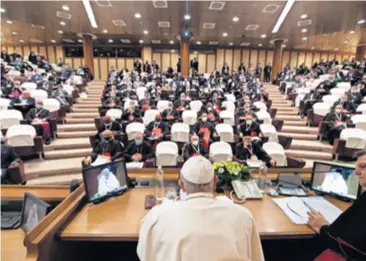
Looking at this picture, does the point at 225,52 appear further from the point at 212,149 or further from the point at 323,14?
the point at 212,149

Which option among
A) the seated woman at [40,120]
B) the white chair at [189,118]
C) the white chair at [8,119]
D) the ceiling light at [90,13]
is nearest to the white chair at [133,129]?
the white chair at [189,118]

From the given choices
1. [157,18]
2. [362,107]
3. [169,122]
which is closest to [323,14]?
[362,107]

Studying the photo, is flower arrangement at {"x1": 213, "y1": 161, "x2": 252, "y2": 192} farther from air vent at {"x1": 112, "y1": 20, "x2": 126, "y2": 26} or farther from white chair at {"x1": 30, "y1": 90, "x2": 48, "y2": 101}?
air vent at {"x1": 112, "y1": 20, "x2": 126, "y2": 26}

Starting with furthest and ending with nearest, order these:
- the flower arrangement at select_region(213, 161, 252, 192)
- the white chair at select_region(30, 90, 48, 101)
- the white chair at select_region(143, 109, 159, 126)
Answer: the white chair at select_region(30, 90, 48, 101)
the white chair at select_region(143, 109, 159, 126)
the flower arrangement at select_region(213, 161, 252, 192)

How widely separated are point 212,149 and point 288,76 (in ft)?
A: 31.3

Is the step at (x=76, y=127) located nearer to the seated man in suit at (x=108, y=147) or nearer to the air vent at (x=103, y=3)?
the seated man in suit at (x=108, y=147)

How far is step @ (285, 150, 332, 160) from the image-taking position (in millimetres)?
5480

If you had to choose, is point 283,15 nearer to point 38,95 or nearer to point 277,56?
point 277,56

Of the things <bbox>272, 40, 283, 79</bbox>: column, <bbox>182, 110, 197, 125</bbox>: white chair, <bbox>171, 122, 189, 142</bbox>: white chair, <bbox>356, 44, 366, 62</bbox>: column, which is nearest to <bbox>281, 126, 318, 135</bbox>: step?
<bbox>182, 110, 197, 125</bbox>: white chair

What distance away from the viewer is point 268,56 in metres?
17.3

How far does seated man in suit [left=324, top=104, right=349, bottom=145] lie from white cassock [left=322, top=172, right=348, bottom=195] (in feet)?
14.0

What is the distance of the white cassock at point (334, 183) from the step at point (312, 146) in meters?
4.20

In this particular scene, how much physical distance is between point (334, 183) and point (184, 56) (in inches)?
448

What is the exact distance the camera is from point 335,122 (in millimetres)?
6012
